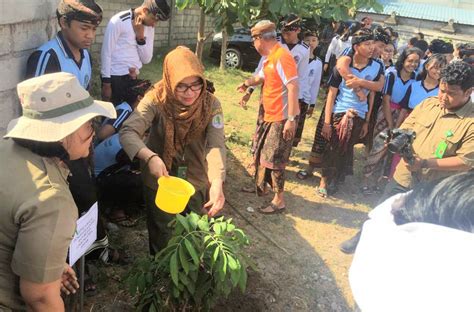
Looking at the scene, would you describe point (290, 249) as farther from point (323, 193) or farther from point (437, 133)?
point (437, 133)

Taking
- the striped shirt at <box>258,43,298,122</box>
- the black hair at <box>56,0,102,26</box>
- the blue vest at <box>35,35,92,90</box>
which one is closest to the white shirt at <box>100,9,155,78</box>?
the blue vest at <box>35,35,92,90</box>

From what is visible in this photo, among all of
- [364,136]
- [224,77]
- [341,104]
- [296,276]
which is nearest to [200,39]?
[341,104]

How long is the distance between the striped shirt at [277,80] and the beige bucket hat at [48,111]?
260 cm

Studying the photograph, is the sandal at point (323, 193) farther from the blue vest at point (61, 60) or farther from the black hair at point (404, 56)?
the blue vest at point (61, 60)

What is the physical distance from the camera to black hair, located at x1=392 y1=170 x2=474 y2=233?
137 centimetres

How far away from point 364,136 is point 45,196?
4.15m

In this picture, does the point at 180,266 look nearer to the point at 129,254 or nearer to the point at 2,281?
Result: the point at 2,281

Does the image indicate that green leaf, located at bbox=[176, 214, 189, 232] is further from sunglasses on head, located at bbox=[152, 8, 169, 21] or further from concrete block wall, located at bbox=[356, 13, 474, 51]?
concrete block wall, located at bbox=[356, 13, 474, 51]

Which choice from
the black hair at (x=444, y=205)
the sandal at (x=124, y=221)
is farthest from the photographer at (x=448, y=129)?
the sandal at (x=124, y=221)

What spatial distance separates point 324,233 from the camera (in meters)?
4.21

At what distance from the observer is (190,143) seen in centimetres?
273

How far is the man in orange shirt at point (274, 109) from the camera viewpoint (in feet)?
12.8

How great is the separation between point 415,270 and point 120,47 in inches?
139

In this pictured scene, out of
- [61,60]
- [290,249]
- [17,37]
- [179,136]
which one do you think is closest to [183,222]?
[179,136]
